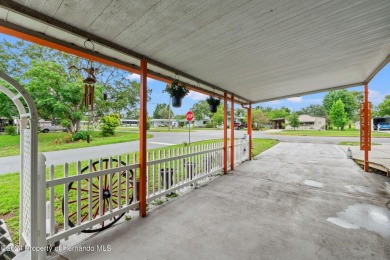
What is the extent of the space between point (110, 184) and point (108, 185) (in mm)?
298

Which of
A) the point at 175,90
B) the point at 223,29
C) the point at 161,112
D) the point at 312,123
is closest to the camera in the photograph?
the point at 223,29

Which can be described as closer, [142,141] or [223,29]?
[223,29]

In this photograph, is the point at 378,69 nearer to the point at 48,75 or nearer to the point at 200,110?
the point at 48,75

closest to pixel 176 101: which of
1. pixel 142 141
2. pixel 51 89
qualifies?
pixel 142 141

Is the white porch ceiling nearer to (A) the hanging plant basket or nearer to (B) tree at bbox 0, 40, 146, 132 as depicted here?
(A) the hanging plant basket

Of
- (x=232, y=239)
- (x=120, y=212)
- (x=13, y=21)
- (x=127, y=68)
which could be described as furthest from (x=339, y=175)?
(x=13, y=21)

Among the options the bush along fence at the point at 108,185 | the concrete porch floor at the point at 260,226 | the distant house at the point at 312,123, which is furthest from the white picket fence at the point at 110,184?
the distant house at the point at 312,123

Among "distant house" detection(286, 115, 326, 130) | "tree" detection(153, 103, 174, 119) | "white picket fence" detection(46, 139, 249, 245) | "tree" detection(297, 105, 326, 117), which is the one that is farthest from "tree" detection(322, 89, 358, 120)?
"white picket fence" detection(46, 139, 249, 245)

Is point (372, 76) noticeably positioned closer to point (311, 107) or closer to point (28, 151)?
point (28, 151)

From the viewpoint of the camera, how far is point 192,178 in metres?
4.20

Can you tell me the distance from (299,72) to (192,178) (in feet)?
10.8

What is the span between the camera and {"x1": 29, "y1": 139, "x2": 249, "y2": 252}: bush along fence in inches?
84.5

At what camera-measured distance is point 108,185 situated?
287 cm

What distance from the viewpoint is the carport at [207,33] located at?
169cm
